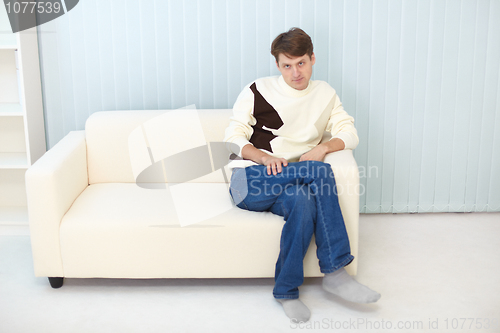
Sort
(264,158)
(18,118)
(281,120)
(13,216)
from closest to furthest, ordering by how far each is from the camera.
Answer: (264,158)
(281,120)
(13,216)
(18,118)

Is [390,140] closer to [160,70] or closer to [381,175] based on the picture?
[381,175]

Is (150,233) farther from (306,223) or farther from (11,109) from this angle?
(11,109)

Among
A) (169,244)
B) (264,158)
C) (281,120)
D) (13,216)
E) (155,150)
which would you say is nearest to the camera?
(169,244)

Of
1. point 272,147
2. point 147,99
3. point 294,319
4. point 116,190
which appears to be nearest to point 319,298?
point 294,319

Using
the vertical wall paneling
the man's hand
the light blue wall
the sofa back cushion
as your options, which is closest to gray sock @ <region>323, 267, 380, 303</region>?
the man's hand

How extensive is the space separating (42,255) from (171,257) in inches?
20.4

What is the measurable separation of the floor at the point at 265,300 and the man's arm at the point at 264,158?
0.51 meters

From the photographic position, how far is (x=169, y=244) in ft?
6.38

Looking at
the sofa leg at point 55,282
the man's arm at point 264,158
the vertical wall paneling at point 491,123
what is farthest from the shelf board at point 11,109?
the vertical wall paneling at point 491,123

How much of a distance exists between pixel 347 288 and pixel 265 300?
0.34m

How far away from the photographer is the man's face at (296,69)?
2.10 meters

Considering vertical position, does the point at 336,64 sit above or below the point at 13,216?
above

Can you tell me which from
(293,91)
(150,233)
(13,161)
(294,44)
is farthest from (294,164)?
(13,161)

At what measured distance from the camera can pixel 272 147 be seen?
7.16 ft
